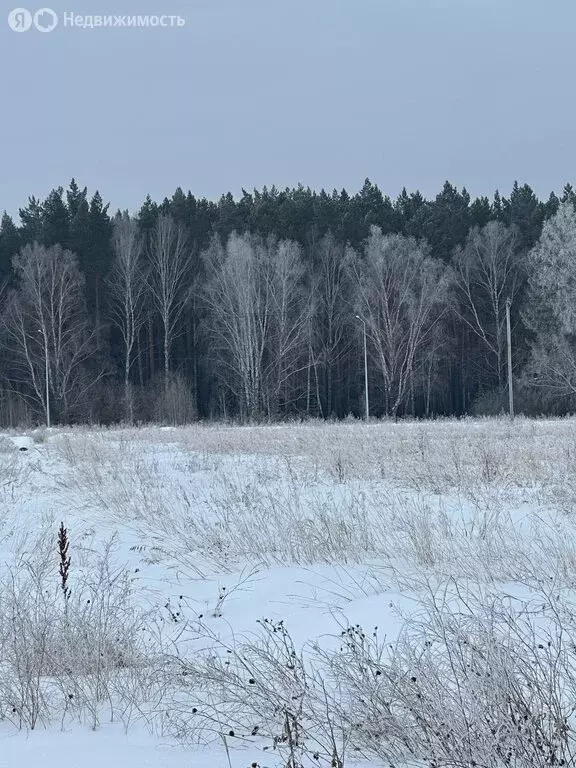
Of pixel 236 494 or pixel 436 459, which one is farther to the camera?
pixel 436 459

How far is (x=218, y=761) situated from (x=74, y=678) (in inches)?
49.2

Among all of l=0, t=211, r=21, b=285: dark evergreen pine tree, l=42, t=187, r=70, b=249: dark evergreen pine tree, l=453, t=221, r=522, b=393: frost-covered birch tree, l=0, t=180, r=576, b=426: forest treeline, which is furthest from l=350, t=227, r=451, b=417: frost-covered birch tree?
l=0, t=211, r=21, b=285: dark evergreen pine tree

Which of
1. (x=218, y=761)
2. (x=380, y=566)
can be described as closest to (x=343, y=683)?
(x=218, y=761)

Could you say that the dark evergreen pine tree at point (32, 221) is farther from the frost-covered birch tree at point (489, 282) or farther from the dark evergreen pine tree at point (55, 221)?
the frost-covered birch tree at point (489, 282)

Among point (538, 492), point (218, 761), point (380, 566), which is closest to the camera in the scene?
point (218, 761)

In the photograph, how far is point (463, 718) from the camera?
3098mm

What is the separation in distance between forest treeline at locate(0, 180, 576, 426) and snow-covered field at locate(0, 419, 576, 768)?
85.9 ft

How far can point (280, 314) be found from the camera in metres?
42.4

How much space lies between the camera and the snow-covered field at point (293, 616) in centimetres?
334

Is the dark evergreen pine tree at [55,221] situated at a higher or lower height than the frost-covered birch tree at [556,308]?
higher

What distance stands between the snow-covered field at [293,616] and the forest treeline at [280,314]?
26181 millimetres

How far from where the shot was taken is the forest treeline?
135ft

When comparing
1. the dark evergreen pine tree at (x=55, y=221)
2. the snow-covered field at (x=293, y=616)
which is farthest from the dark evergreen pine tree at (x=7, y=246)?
the snow-covered field at (x=293, y=616)

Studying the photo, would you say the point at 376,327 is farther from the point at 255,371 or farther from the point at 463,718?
the point at 463,718
